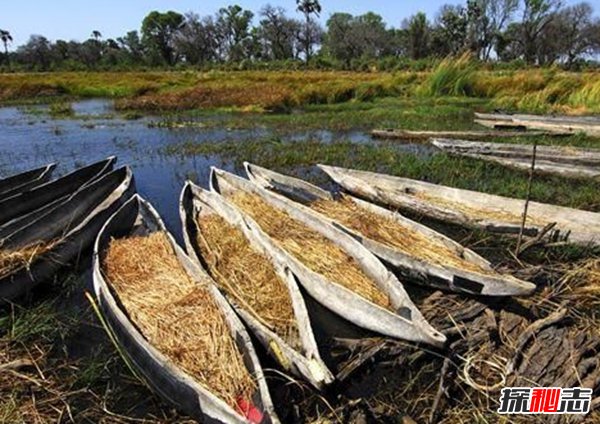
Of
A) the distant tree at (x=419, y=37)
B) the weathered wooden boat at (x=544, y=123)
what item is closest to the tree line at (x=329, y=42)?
the distant tree at (x=419, y=37)

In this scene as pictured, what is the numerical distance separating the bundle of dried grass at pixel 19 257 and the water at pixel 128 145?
2.30 metres

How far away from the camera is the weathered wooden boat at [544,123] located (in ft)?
47.9

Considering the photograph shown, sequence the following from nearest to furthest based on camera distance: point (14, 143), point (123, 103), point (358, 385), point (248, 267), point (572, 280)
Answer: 1. point (358, 385)
2. point (572, 280)
3. point (248, 267)
4. point (14, 143)
5. point (123, 103)

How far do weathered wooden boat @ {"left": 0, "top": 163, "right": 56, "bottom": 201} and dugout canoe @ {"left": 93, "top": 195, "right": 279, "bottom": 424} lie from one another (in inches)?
156

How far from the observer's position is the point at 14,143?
16.1m

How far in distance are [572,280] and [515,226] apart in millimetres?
1325

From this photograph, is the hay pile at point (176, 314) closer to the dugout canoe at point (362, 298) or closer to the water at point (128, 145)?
the dugout canoe at point (362, 298)

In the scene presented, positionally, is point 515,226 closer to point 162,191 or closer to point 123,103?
point 162,191

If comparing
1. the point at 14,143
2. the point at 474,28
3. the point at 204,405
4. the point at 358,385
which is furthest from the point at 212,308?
the point at 474,28

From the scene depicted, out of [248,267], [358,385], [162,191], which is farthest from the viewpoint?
[162,191]

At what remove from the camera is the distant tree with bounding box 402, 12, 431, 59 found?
53375mm

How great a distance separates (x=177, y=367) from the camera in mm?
3994

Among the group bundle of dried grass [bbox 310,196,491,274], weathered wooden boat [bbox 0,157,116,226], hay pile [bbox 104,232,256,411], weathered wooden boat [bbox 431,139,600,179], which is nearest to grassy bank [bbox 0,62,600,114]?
weathered wooden boat [bbox 431,139,600,179]

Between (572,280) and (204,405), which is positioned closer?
(204,405)
